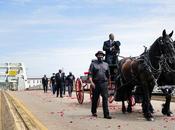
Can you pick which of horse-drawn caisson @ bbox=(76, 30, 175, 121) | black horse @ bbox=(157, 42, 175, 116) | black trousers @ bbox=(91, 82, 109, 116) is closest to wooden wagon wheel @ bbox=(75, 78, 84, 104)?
horse-drawn caisson @ bbox=(76, 30, 175, 121)

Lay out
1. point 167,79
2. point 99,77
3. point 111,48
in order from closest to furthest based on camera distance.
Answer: point 167,79 < point 99,77 < point 111,48

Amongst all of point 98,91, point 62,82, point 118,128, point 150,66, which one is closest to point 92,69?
point 98,91

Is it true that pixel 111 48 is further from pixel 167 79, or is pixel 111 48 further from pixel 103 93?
pixel 167 79

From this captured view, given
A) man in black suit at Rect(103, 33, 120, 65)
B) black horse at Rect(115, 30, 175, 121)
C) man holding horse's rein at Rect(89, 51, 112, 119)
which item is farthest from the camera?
man in black suit at Rect(103, 33, 120, 65)

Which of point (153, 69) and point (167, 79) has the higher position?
point (153, 69)

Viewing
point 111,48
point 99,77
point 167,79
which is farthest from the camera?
point 111,48

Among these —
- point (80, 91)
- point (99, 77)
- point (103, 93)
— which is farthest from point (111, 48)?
point (80, 91)

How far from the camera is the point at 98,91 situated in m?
16.4

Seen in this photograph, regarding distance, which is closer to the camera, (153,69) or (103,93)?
(153,69)

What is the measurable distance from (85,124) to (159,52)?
3.29 metres

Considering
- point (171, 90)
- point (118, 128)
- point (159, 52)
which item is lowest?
point (118, 128)

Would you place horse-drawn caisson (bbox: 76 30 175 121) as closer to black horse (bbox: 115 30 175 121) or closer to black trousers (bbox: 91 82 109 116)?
black horse (bbox: 115 30 175 121)

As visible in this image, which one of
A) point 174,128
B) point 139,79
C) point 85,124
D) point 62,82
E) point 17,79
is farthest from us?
point 17,79

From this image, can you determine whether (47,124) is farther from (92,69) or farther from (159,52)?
(159,52)
